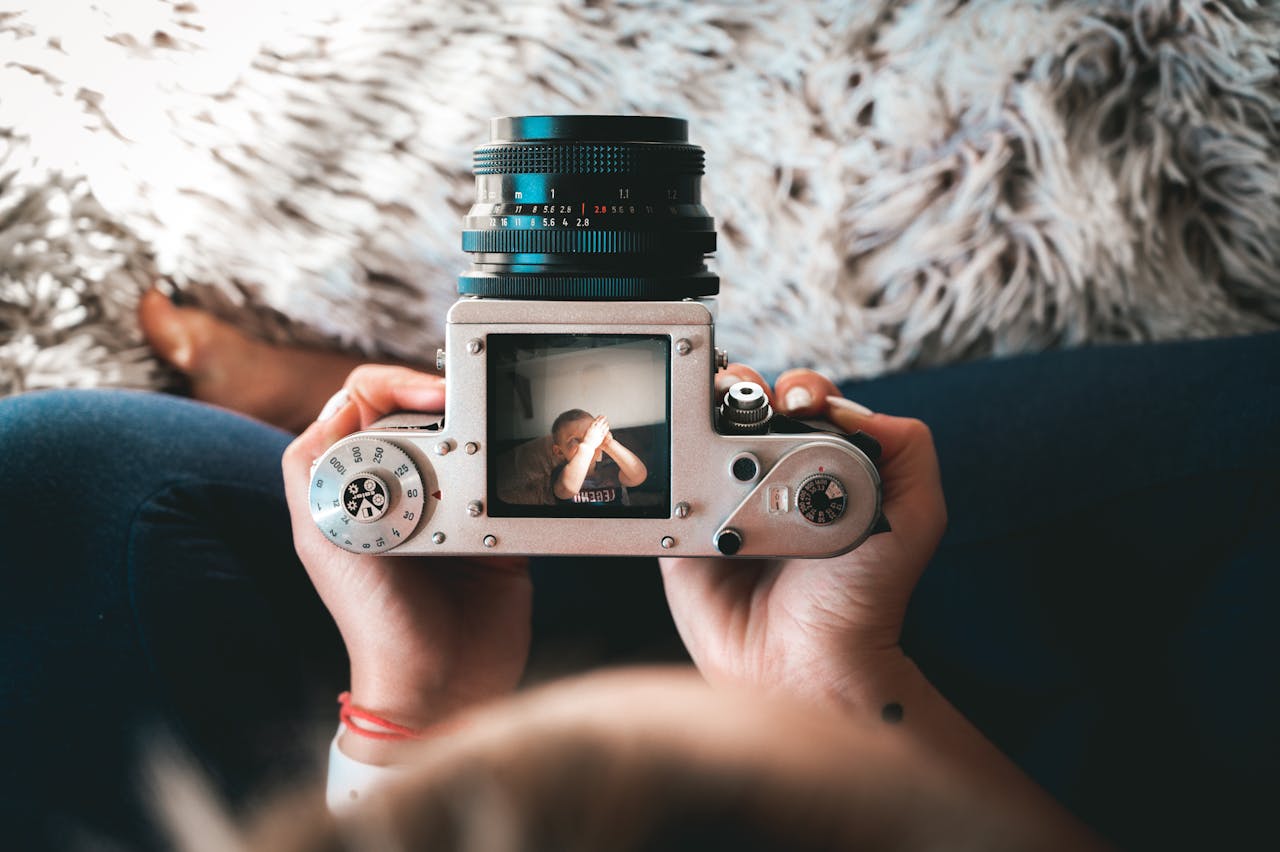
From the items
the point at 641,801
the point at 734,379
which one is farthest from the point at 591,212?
the point at 641,801

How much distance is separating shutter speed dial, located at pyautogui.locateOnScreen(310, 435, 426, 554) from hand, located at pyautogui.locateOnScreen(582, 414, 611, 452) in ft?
0.28

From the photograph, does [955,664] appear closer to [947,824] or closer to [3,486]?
[947,824]

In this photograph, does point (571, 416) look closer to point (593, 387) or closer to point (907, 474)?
point (593, 387)

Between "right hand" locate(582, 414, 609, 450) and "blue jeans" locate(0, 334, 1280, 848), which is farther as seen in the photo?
"blue jeans" locate(0, 334, 1280, 848)

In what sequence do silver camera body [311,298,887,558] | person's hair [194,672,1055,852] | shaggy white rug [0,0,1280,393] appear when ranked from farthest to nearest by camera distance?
1. shaggy white rug [0,0,1280,393]
2. silver camera body [311,298,887,558]
3. person's hair [194,672,1055,852]

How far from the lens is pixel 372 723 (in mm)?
643

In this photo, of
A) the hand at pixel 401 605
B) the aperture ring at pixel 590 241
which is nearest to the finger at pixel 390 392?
the hand at pixel 401 605

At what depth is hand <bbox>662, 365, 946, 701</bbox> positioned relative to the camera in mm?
587

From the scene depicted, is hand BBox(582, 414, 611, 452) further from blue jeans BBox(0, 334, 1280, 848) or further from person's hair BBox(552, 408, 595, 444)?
blue jeans BBox(0, 334, 1280, 848)

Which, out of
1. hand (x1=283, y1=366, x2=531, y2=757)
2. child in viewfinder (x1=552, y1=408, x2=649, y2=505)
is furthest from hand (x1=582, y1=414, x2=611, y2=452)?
hand (x1=283, y1=366, x2=531, y2=757)

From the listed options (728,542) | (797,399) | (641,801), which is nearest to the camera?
(641,801)

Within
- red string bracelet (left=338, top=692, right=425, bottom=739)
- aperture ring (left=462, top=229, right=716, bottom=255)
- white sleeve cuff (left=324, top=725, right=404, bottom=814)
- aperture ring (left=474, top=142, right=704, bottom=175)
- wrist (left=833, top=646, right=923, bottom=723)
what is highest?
aperture ring (left=474, top=142, right=704, bottom=175)

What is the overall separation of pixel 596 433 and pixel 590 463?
15 mm

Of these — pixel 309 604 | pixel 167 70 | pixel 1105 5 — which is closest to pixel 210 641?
pixel 309 604
